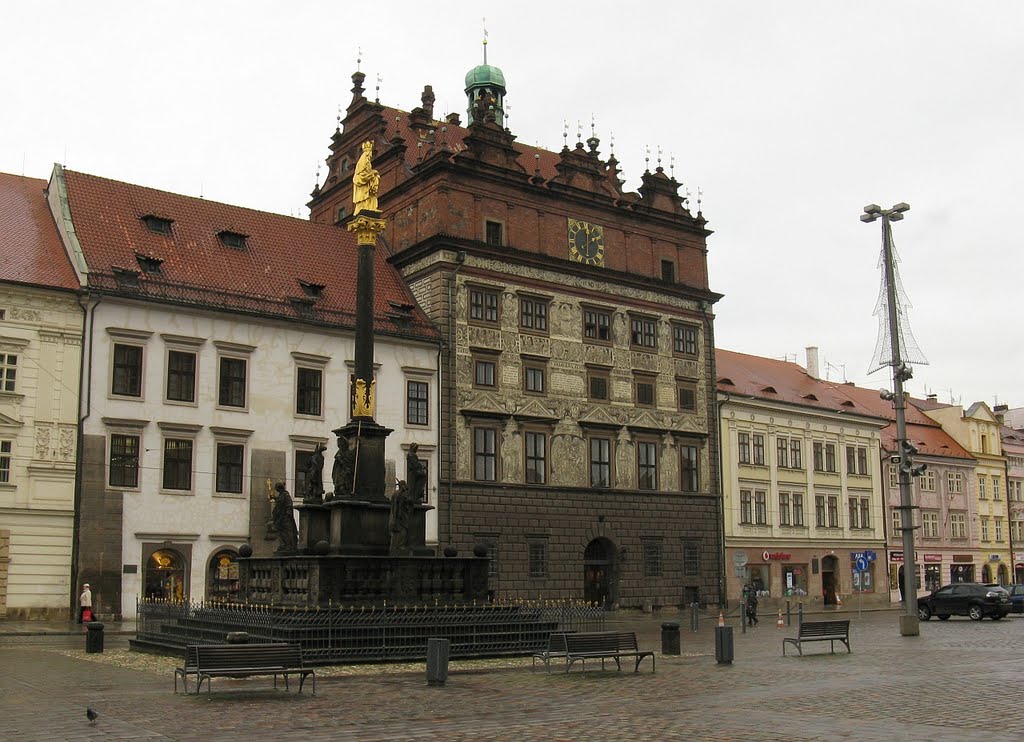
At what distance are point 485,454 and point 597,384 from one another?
6.21 metres

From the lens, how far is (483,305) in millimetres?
44281

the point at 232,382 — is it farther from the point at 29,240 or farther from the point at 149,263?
the point at 29,240

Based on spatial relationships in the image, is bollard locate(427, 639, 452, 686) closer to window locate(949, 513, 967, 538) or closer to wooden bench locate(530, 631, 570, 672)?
wooden bench locate(530, 631, 570, 672)

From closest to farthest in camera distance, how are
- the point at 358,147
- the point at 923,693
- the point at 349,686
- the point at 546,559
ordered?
the point at 923,693 < the point at 349,686 < the point at 546,559 < the point at 358,147

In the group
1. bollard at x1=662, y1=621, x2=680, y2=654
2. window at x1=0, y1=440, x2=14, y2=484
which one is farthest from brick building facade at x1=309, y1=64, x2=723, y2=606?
bollard at x1=662, y1=621, x2=680, y2=654

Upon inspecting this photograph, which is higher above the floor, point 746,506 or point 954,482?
point 954,482

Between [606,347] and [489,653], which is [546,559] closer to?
[606,347]

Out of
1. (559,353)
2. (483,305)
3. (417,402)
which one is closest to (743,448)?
(559,353)

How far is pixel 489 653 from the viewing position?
22.7 metres

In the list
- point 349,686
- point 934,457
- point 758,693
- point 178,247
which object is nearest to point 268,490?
point 178,247

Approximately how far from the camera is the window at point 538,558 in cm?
4388

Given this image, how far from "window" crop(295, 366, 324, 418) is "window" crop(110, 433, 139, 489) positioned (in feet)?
19.2

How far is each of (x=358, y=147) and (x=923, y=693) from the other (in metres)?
39.5

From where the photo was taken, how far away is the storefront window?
181 ft
